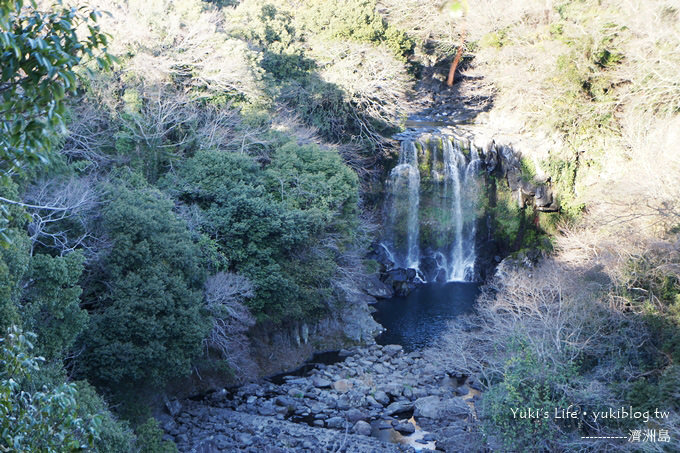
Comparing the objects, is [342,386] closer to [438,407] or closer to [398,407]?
[398,407]

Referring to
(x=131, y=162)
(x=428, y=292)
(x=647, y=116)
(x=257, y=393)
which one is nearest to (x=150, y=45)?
(x=131, y=162)

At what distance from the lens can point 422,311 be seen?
2270 centimetres

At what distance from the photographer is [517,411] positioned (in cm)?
1134

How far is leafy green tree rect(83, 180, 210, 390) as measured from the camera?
12531 millimetres

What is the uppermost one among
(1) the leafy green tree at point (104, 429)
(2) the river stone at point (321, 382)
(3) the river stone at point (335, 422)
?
(1) the leafy green tree at point (104, 429)

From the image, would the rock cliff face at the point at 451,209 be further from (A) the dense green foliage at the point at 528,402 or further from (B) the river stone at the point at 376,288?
(A) the dense green foliage at the point at 528,402

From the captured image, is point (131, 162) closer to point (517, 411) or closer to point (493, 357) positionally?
point (493, 357)

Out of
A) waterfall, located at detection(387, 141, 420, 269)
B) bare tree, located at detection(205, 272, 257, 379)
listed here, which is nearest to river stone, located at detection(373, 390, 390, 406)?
bare tree, located at detection(205, 272, 257, 379)

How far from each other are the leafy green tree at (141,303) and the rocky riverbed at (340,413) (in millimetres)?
1906

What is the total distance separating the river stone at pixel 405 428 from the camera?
565 inches

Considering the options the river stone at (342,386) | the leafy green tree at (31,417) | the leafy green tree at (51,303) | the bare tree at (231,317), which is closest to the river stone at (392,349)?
the river stone at (342,386)

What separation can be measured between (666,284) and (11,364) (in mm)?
13778

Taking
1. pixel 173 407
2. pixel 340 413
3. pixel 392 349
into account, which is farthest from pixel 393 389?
pixel 173 407

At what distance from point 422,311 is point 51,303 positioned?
15.1 metres
